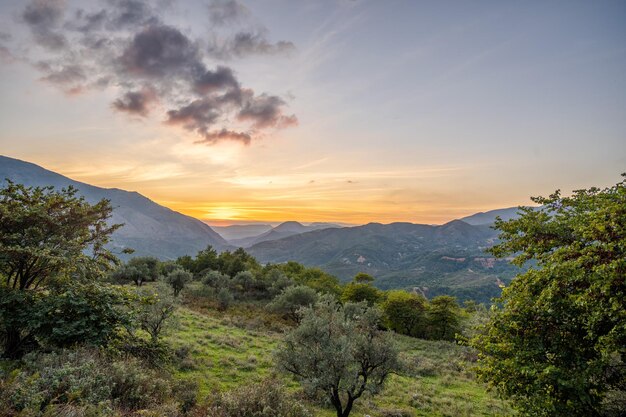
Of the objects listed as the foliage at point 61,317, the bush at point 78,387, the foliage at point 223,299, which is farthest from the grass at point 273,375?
the foliage at point 223,299

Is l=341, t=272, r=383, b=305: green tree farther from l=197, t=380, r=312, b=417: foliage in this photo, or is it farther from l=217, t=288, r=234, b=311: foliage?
l=197, t=380, r=312, b=417: foliage

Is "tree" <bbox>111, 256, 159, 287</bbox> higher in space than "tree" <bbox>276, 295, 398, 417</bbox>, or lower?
lower

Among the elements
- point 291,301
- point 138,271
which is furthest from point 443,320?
point 138,271

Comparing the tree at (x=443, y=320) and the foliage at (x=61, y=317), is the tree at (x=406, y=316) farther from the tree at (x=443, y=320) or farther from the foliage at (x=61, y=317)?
the foliage at (x=61, y=317)

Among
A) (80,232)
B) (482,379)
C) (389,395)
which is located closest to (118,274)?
(80,232)

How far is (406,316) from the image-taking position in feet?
201

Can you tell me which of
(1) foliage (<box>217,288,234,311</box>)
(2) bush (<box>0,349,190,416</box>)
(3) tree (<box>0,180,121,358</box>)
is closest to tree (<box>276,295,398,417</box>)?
(2) bush (<box>0,349,190,416</box>)

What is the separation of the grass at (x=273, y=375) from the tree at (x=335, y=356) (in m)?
1.72

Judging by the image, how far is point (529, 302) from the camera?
37.0ft

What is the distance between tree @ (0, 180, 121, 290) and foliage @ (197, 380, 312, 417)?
860 cm

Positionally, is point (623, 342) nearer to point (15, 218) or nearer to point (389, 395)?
point (389, 395)

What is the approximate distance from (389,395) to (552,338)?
13986 mm

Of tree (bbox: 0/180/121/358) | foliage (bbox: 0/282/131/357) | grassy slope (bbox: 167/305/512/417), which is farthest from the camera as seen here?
grassy slope (bbox: 167/305/512/417)

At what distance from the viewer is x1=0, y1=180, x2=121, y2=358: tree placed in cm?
1164
